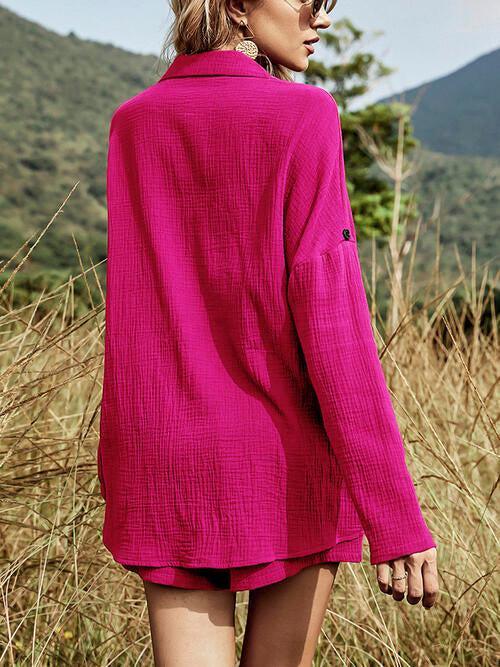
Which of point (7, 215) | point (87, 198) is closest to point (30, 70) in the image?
point (87, 198)

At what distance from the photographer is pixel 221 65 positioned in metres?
1.10

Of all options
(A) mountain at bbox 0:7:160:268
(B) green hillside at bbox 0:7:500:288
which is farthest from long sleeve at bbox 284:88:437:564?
(A) mountain at bbox 0:7:160:268

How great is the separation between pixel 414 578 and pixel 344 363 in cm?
26

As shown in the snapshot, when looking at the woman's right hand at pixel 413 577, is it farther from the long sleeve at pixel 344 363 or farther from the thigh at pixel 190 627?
the thigh at pixel 190 627

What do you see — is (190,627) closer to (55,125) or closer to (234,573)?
(234,573)

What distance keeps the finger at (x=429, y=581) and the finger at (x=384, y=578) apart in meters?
0.04

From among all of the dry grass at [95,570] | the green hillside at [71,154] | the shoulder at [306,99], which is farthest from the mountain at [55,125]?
the shoulder at [306,99]

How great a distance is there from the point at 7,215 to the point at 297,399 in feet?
101

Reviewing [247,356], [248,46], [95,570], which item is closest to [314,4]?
[248,46]

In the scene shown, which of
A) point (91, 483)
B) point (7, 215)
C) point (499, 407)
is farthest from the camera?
point (7, 215)

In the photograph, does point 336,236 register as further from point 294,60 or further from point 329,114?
point 294,60

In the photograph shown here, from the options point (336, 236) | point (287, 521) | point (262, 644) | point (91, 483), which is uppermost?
point (336, 236)

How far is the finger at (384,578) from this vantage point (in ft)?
3.22

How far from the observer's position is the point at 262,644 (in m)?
1.09
